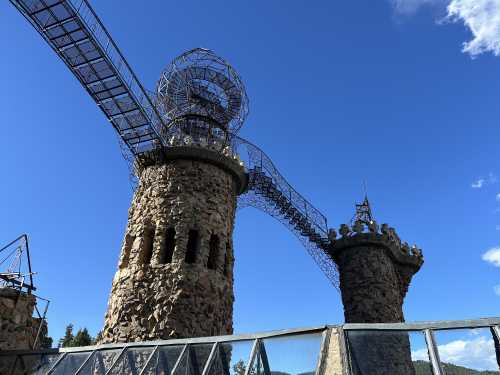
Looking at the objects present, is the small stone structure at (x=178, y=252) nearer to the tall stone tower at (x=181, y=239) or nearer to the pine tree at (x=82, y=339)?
the tall stone tower at (x=181, y=239)

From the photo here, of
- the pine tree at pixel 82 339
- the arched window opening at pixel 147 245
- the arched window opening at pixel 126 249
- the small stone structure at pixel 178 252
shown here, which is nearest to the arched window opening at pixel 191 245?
the small stone structure at pixel 178 252

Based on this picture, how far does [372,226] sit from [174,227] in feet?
37.7

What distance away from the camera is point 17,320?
10.6 meters

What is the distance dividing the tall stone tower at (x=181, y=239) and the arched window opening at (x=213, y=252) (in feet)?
0.10

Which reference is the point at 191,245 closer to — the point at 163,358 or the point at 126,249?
the point at 126,249

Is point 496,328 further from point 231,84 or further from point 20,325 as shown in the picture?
point 231,84

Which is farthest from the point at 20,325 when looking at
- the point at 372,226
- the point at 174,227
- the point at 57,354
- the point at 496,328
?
the point at 372,226

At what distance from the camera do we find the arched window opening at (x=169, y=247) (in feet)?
41.1

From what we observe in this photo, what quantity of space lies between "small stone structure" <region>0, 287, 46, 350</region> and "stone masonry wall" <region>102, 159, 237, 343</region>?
6.19 ft

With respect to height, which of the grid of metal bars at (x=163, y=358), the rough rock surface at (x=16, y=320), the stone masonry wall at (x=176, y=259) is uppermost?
the stone masonry wall at (x=176, y=259)

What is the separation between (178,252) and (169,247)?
657 millimetres

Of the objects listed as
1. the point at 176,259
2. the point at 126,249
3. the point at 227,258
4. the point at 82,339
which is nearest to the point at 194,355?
the point at 176,259

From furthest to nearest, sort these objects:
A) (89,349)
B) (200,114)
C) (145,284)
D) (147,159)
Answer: (200,114)
(147,159)
(145,284)
(89,349)

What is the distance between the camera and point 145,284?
11.8 m
